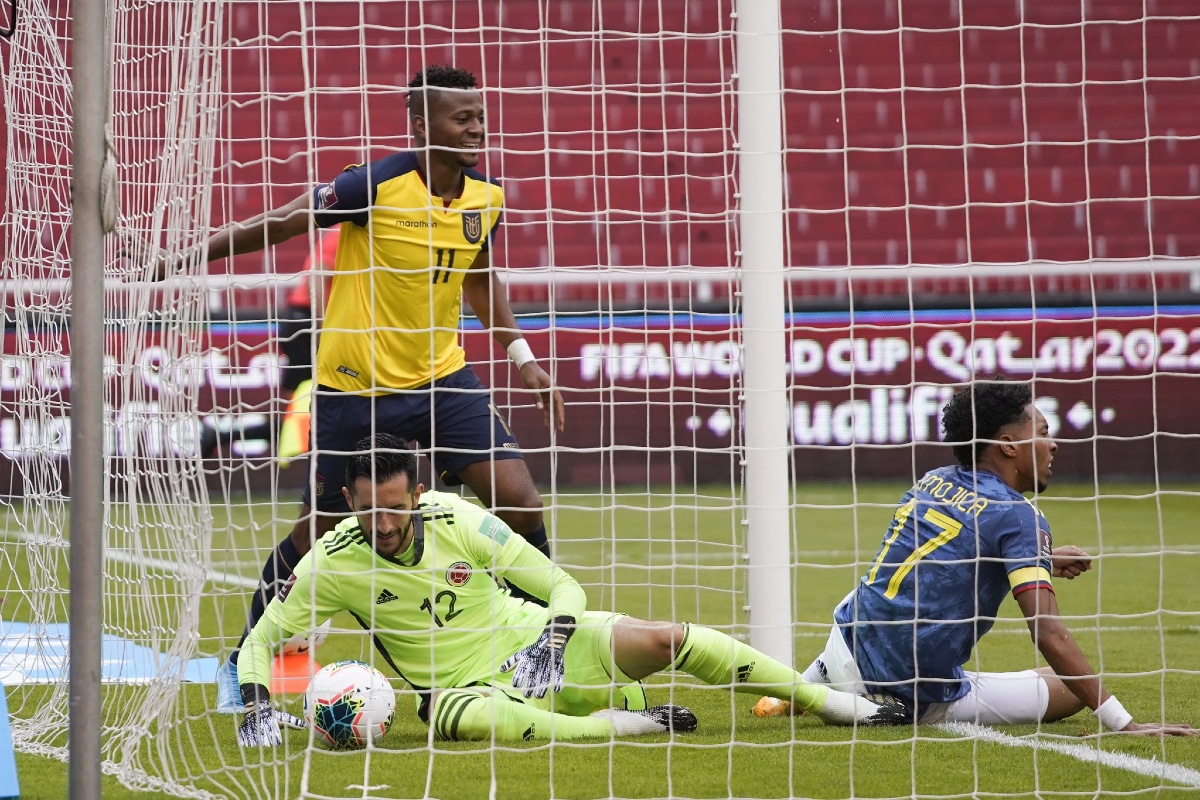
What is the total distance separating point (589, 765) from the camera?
11.9ft

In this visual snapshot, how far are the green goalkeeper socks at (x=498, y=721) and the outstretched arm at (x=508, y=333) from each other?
35.8 inches

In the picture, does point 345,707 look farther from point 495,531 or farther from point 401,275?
point 401,275

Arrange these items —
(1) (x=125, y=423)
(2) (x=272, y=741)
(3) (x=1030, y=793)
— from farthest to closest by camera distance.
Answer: (1) (x=125, y=423) < (2) (x=272, y=741) < (3) (x=1030, y=793)

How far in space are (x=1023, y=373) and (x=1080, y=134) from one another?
2752mm

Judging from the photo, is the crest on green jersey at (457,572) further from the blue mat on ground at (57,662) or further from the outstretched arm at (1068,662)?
the outstretched arm at (1068,662)

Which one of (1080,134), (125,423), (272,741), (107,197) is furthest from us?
(1080,134)

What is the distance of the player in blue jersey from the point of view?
12.4 feet

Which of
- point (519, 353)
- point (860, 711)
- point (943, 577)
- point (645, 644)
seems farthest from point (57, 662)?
point (943, 577)

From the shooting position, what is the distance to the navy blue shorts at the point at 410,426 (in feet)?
15.2

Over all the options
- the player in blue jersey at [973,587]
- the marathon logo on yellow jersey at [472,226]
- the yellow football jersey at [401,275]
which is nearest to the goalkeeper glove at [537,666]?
the player in blue jersey at [973,587]

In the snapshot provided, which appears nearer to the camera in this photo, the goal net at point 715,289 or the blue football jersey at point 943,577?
the blue football jersey at point 943,577

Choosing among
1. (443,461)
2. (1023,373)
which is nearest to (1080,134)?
(1023,373)

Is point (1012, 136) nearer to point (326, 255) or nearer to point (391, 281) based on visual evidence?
point (326, 255)

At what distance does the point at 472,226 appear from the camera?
467 centimetres
